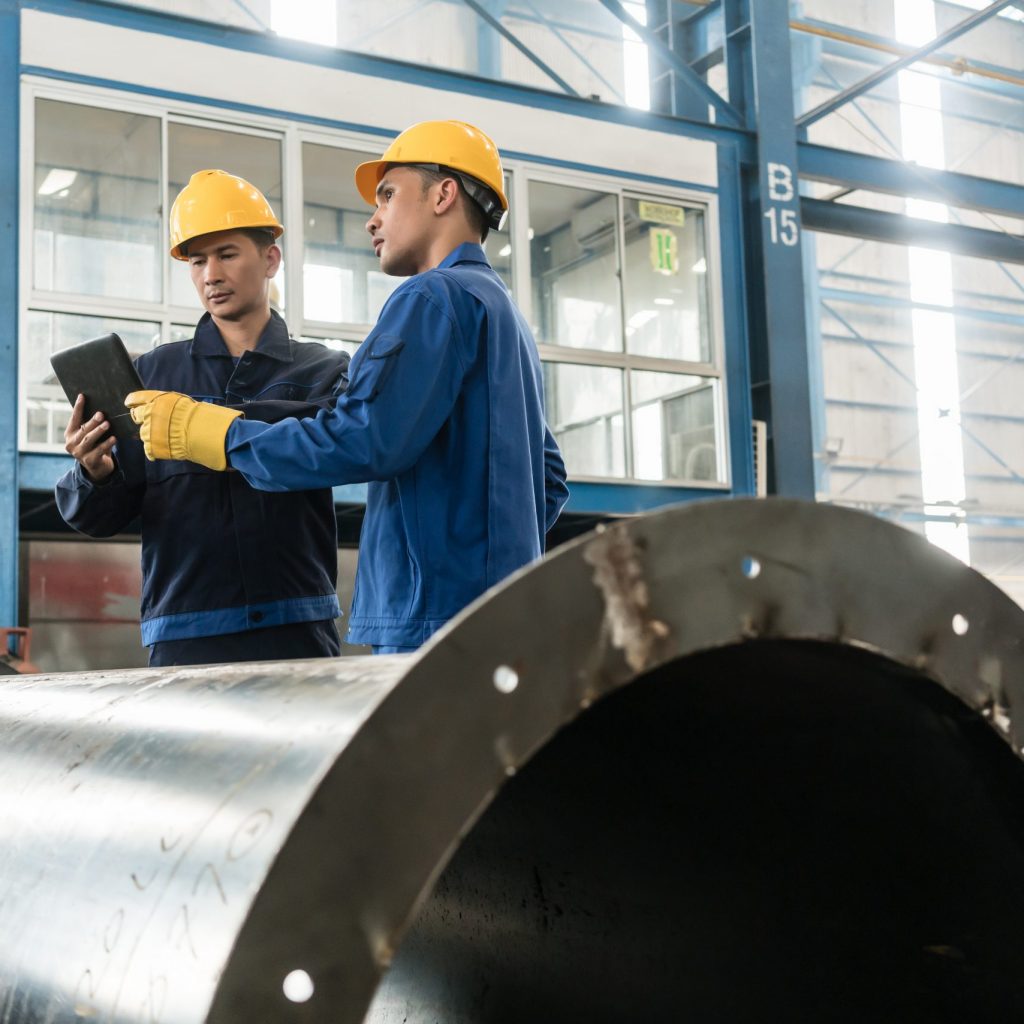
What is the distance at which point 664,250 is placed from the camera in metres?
8.27

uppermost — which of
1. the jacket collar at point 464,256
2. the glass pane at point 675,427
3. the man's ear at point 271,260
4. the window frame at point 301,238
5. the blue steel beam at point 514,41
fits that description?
the blue steel beam at point 514,41

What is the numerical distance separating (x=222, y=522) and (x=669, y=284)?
6710mm

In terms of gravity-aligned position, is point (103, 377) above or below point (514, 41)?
below

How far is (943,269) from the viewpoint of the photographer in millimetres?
16188

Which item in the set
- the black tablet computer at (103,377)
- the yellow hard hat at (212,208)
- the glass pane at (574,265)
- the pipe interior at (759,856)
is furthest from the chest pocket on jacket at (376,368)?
the glass pane at (574,265)

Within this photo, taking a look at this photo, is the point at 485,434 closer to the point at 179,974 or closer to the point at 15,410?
the point at 179,974

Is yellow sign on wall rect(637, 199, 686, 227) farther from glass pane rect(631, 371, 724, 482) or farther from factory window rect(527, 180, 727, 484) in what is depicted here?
glass pane rect(631, 371, 724, 482)

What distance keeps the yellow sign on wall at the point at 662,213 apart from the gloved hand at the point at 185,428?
6.72m

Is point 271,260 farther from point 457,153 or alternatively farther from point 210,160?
point 210,160

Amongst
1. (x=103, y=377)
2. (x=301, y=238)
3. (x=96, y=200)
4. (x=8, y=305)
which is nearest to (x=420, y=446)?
(x=103, y=377)

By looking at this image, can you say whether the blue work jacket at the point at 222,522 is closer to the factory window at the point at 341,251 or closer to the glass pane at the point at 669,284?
the factory window at the point at 341,251

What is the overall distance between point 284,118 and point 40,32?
124 centimetres

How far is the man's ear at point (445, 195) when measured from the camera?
1.89 meters

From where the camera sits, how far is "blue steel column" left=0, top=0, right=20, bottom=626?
5926 millimetres
